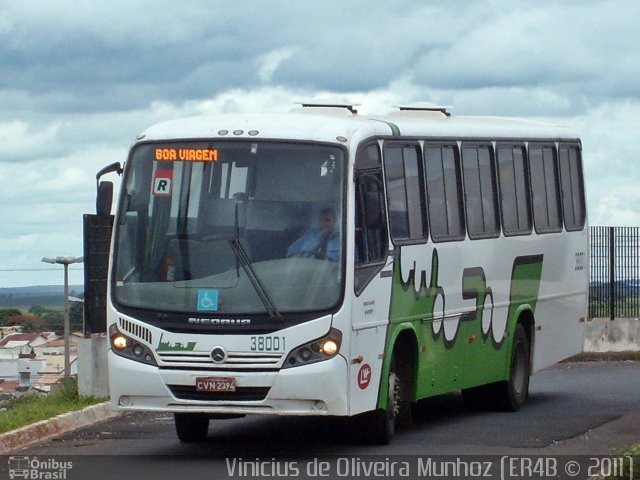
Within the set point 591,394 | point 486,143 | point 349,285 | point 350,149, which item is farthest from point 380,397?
point 591,394

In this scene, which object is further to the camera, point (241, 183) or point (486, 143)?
point (486, 143)

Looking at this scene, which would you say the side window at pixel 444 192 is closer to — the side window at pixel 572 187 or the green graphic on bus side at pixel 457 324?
the green graphic on bus side at pixel 457 324

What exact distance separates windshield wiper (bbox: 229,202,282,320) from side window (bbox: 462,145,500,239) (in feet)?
13.2

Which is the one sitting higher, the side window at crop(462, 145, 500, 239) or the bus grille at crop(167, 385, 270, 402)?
the side window at crop(462, 145, 500, 239)

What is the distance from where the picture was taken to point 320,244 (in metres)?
14.1

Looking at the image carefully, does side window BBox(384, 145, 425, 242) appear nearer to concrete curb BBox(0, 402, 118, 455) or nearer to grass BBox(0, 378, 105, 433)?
concrete curb BBox(0, 402, 118, 455)

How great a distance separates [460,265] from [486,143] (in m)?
1.88

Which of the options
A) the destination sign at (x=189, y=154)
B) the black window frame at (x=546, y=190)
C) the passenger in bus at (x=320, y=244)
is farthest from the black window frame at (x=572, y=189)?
the destination sign at (x=189, y=154)

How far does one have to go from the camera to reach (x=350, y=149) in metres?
14.4

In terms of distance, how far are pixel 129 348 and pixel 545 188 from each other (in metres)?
7.31

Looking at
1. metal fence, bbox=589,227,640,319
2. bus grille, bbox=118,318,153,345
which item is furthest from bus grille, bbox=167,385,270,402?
metal fence, bbox=589,227,640,319

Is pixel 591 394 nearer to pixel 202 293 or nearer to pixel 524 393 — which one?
pixel 524 393

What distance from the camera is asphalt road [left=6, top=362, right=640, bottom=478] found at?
1447 cm

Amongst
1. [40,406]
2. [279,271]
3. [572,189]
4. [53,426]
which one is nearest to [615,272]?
[572,189]
